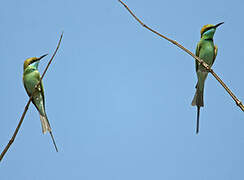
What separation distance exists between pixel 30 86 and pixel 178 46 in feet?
8.13

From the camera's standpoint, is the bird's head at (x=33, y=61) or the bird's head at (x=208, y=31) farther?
the bird's head at (x=33, y=61)

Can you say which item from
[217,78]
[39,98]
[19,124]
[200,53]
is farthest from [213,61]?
[19,124]

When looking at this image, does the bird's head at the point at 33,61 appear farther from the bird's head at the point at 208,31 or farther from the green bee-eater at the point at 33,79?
the bird's head at the point at 208,31

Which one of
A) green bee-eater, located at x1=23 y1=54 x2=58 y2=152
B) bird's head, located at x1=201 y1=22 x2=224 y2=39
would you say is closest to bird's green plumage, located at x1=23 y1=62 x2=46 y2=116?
green bee-eater, located at x1=23 y1=54 x2=58 y2=152

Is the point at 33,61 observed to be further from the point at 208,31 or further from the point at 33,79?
the point at 208,31

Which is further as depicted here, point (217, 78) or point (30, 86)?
point (30, 86)

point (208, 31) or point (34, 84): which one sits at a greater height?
point (208, 31)

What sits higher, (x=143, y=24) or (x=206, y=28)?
(x=206, y=28)

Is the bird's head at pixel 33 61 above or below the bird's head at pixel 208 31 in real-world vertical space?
below

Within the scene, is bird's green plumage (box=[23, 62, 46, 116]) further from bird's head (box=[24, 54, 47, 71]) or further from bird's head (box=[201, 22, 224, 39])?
bird's head (box=[201, 22, 224, 39])

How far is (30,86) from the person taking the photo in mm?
3482

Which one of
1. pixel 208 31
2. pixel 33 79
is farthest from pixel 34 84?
pixel 208 31

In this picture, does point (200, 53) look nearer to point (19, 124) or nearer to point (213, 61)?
point (213, 61)

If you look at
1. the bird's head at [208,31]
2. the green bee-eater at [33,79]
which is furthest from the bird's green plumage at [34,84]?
the bird's head at [208,31]
